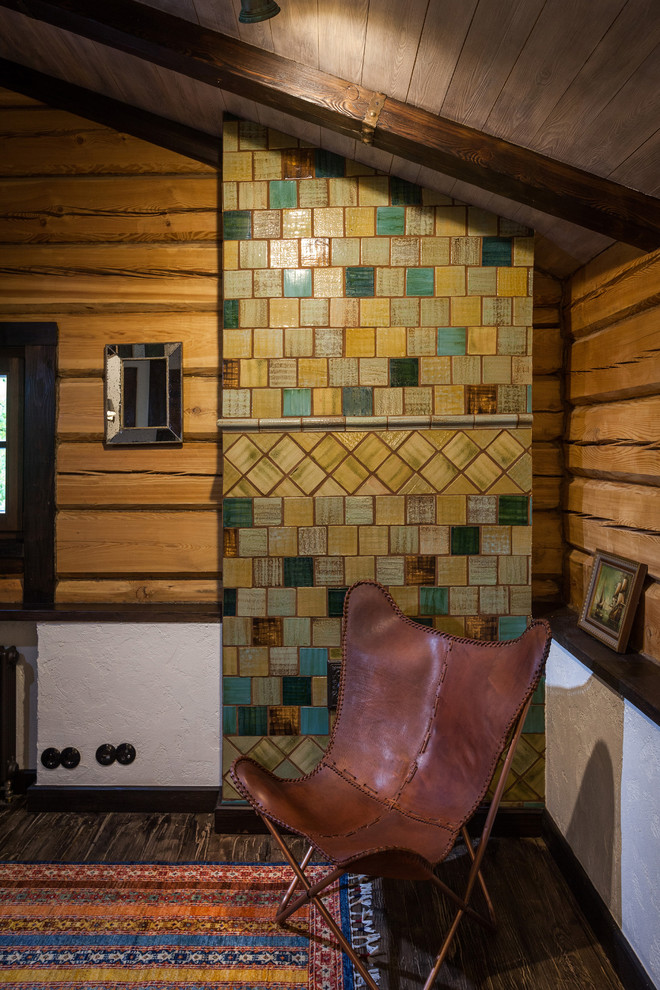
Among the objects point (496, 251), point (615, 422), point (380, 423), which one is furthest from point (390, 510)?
point (496, 251)

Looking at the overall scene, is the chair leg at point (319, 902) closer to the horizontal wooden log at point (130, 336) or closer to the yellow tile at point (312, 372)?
the yellow tile at point (312, 372)

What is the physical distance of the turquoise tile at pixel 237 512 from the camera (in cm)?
262

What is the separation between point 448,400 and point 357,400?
1.17ft

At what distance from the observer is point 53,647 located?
9.05 feet

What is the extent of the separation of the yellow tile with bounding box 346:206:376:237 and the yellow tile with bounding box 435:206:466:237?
25cm

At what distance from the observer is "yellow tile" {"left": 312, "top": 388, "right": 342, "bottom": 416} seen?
2.59 metres

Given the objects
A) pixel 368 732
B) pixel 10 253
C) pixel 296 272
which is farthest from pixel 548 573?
pixel 10 253

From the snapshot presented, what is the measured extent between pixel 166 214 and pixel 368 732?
228 cm

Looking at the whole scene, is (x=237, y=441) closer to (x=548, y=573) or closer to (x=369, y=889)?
(x=548, y=573)

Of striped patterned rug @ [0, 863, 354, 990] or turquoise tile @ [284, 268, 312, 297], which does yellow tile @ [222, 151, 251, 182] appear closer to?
turquoise tile @ [284, 268, 312, 297]

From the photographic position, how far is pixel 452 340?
2574 millimetres

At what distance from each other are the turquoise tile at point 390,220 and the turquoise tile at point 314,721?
1907 mm

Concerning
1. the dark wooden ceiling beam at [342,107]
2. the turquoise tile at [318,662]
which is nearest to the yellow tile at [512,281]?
the dark wooden ceiling beam at [342,107]

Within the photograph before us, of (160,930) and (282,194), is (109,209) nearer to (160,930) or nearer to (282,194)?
(282,194)
